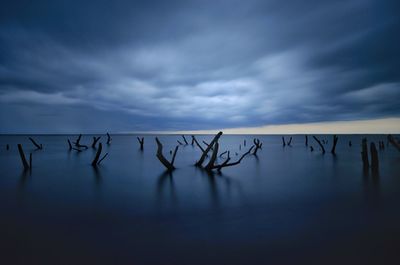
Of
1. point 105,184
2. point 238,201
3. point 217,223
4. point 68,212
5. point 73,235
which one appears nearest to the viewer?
point 73,235

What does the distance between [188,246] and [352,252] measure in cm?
379

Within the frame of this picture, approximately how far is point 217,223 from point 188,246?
1.75 meters

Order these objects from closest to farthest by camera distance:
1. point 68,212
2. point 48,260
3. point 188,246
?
point 48,260 → point 188,246 → point 68,212

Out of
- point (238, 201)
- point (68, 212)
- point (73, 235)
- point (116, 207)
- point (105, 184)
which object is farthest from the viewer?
point (105, 184)

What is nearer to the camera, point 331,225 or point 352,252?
point 352,252

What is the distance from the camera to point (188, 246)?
5.21 metres

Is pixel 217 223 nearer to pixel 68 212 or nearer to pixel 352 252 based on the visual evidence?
pixel 352 252

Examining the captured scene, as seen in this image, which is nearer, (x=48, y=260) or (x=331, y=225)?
(x=48, y=260)

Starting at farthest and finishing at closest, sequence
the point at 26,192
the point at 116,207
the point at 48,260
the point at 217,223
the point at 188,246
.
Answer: the point at 26,192 < the point at 116,207 < the point at 217,223 < the point at 188,246 < the point at 48,260

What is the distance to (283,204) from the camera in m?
8.84

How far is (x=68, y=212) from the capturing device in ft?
25.2

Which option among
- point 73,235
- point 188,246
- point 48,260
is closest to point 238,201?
point 188,246

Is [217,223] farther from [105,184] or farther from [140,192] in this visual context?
[105,184]

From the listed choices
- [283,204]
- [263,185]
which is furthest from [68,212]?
[263,185]
